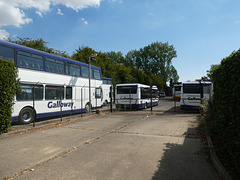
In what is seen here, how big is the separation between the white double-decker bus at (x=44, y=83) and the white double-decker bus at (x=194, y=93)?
334 inches

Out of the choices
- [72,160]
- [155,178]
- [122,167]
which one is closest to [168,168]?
[155,178]

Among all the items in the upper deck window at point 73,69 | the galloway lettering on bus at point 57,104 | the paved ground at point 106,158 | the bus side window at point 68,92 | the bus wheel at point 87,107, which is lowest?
the paved ground at point 106,158

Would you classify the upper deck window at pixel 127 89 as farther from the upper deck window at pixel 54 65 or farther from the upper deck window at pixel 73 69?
the upper deck window at pixel 54 65

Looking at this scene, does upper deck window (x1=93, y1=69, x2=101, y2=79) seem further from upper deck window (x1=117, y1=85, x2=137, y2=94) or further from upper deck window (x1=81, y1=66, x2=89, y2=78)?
upper deck window (x1=117, y1=85, x2=137, y2=94)

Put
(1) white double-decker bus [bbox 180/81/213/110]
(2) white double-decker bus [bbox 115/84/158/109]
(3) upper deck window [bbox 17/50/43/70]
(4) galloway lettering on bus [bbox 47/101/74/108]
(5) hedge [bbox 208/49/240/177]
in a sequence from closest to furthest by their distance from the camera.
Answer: (5) hedge [bbox 208/49/240/177]
(3) upper deck window [bbox 17/50/43/70]
(4) galloway lettering on bus [bbox 47/101/74/108]
(1) white double-decker bus [bbox 180/81/213/110]
(2) white double-decker bus [bbox 115/84/158/109]

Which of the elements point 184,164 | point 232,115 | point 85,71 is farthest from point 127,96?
point 232,115

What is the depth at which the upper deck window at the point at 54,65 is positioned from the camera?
11086 millimetres

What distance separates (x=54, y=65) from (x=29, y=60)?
1.94 metres

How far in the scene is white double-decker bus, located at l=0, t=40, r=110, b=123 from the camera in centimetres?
909

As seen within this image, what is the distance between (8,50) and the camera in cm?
867

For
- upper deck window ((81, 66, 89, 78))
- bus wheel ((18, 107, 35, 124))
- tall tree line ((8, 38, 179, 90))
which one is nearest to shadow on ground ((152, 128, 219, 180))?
bus wheel ((18, 107, 35, 124))

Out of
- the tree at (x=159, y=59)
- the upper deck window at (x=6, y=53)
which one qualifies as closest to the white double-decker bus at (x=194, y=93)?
the upper deck window at (x=6, y=53)

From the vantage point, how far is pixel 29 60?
386 inches

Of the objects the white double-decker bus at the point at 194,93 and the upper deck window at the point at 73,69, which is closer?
the upper deck window at the point at 73,69
